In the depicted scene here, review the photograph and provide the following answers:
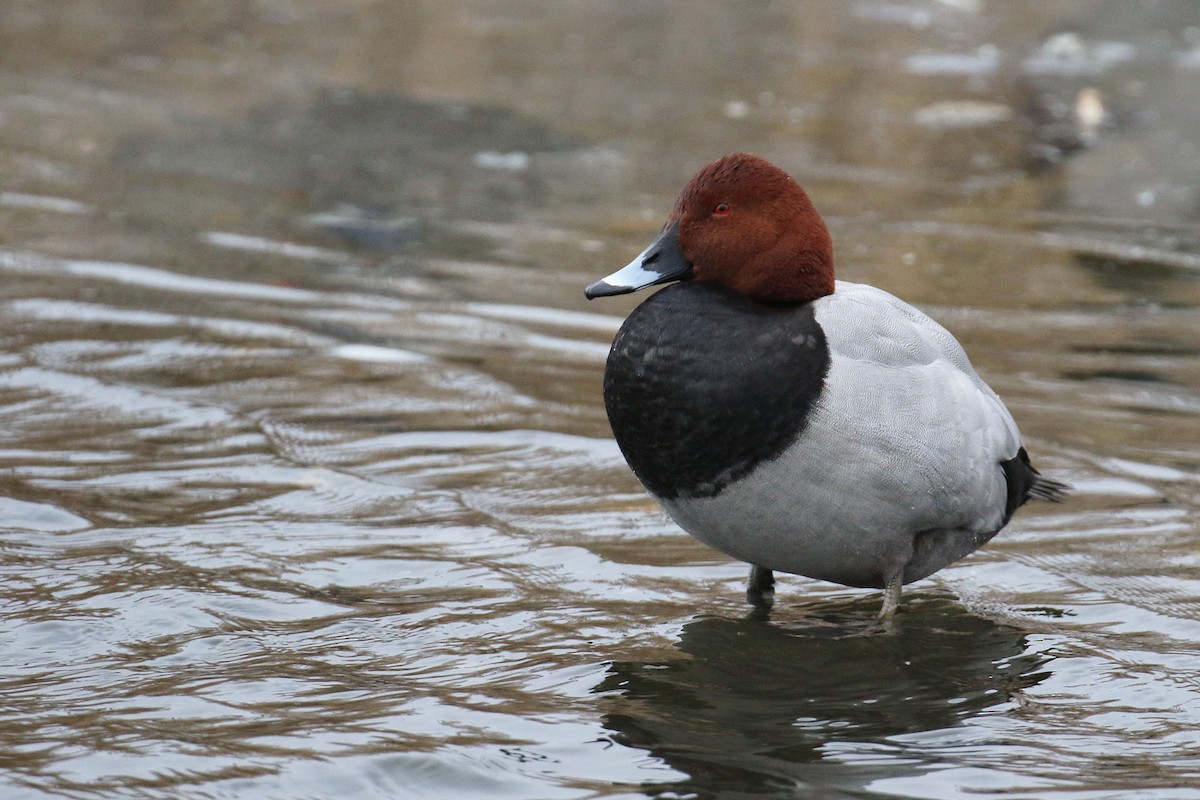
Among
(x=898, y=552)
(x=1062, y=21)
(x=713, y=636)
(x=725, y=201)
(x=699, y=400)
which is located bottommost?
(x=713, y=636)

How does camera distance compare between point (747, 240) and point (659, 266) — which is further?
point (659, 266)

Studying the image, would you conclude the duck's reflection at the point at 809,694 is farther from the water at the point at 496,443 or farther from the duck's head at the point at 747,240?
the duck's head at the point at 747,240

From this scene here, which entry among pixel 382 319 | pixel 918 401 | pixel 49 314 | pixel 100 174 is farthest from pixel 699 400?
pixel 100 174

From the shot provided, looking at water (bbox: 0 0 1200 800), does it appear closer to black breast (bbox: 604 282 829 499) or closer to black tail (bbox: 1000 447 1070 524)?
black tail (bbox: 1000 447 1070 524)

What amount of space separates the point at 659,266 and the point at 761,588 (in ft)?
2.98

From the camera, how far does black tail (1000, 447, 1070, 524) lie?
4094mm

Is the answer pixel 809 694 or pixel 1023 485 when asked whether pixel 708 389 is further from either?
pixel 1023 485

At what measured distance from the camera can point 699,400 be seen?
3496 millimetres

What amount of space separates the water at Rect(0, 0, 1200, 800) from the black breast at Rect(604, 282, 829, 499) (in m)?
0.46

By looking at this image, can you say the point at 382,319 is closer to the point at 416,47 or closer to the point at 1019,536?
the point at 1019,536

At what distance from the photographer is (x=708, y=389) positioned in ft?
11.5

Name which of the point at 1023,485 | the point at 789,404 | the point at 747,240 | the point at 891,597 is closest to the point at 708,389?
the point at 789,404

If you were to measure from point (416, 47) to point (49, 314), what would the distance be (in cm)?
700

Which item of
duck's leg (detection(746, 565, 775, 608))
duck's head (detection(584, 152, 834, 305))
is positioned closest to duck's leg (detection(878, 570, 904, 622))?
duck's leg (detection(746, 565, 775, 608))
